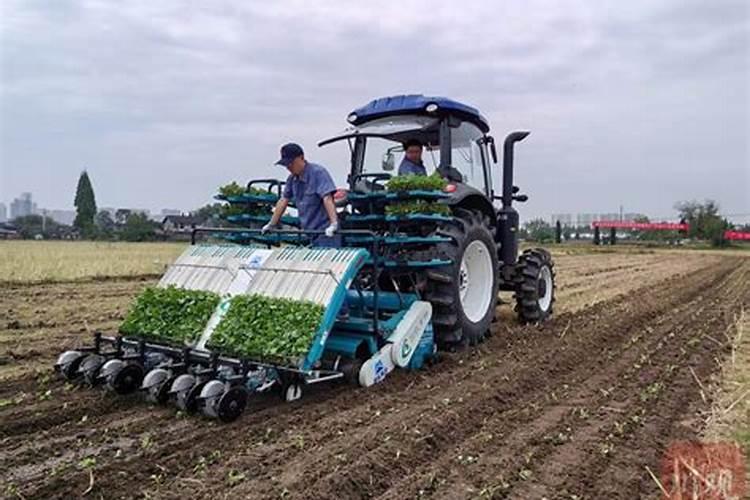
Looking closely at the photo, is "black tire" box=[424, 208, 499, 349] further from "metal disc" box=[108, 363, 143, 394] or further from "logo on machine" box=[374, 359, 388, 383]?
"metal disc" box=[108, 363, 143, 394]

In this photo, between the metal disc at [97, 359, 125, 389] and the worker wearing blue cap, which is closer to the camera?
the metal disc at [97, 359, 125, 389]

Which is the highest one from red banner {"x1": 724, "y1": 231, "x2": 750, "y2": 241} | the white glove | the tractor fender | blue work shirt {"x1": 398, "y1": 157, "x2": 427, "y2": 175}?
blue work shirt {"x1": 398, "y1": 157, "x2": 427, "y2": 175}

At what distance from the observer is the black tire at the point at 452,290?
6.17 metres

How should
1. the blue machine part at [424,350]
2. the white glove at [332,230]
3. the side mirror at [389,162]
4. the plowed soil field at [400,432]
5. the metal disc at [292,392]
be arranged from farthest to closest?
the side mirror at [389,162]
the blue machine part at [424,350]
the white glove at [332,230]
the metal disc at [292,392]
the plowed soil field at [400,432]

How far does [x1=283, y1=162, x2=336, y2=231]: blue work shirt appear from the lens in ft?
19.6

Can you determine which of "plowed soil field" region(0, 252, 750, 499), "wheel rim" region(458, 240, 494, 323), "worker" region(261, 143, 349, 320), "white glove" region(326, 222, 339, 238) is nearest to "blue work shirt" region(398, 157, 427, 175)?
"wheel rim" region(458, 240, 494, 323)

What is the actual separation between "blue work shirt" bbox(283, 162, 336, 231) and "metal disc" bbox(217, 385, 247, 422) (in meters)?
2.12

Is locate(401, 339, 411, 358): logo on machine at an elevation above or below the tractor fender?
below

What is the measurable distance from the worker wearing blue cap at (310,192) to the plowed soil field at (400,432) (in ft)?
4.87

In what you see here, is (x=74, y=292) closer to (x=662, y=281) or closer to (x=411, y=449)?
(x=411, y=449)

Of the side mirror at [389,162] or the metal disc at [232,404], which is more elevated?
the side mirror at [389,162]

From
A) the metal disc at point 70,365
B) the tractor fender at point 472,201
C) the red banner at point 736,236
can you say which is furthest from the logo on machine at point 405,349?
the red banner at point 736,236

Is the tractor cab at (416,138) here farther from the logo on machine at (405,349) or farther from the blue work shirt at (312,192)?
the logo on machine at (405,349)

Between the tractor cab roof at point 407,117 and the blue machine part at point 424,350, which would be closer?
the blue machine part at point 424,350
